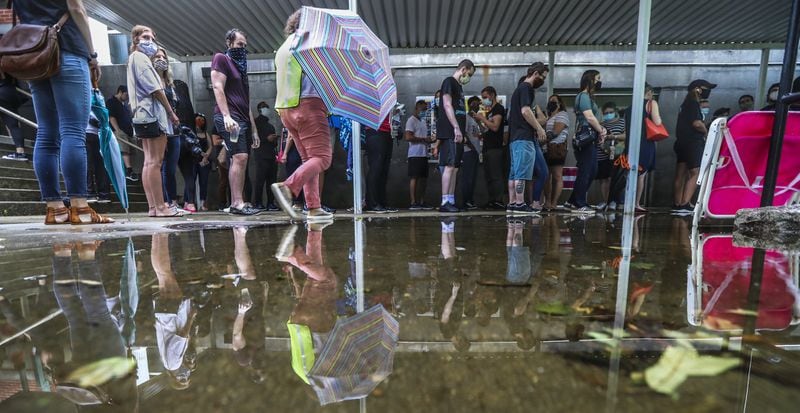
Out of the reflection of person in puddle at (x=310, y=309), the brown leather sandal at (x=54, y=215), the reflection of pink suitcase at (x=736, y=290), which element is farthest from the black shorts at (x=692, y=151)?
the brown leather sandal at (x=54, y=215)

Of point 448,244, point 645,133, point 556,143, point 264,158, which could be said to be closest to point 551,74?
point 556,143

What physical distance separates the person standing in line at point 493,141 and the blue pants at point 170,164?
3897mm

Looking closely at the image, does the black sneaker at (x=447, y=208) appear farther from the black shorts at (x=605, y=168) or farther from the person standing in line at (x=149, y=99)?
the person standing in line at (x=149, y=99)

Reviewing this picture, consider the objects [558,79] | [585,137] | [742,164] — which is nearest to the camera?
[742,164]

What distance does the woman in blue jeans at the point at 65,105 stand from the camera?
2.29 m

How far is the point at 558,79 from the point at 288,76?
6391 millimetres

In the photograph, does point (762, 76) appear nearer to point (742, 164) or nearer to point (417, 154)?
point (742, 164)

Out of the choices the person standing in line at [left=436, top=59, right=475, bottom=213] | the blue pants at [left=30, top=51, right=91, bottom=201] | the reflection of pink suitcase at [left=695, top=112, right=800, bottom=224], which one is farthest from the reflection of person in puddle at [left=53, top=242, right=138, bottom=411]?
the person standing in line at [left=436, top=59, right=475, bottom=213]

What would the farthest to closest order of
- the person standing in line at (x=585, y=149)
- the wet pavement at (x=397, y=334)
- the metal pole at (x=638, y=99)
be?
1. the person standing in line at (x=585, y=149)
2. the metal pole at (x=638, y=99)
3. the wet pavement at (x=397, y=334)

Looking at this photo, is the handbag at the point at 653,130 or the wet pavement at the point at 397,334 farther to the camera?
the handbag at the point at 653,130

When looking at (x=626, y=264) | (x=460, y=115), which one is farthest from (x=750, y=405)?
(x=460, y=115)

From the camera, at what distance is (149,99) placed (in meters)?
3.10

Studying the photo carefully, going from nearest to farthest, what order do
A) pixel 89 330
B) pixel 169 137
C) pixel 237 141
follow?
pixel 89 330 → pixel 237 141 → pixel 169 137

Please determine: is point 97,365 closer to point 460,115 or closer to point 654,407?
point 654,407
